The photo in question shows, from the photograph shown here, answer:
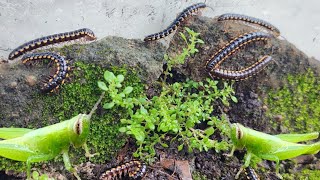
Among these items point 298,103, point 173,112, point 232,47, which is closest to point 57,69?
point 173,112

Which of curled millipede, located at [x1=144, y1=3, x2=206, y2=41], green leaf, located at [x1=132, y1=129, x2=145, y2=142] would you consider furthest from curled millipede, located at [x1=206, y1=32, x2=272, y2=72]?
green leaf, located at [x1=132, y1=129, x2=145, y2=142]

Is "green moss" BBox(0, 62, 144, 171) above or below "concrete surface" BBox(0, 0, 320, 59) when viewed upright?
below

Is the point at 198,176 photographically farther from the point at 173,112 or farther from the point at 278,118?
the point at 278,118

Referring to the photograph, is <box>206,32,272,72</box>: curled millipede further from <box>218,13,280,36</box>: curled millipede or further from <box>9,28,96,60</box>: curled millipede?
<box>9,28,96,60</box>: curled millipede

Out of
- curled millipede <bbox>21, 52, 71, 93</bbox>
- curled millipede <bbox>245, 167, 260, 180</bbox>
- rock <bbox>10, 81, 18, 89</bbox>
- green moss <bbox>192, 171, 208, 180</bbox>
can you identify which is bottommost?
green moss <bbox>192, 171, 208, 180</bbox>

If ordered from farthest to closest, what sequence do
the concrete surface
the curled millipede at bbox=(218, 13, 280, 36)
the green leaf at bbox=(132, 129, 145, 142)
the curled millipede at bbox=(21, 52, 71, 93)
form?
1. the curled millipede at bbox=(218, 13, 280, 36)
2. the concrete surface
3. the curled millipede at bbox=(21, 52, 71, 93)
4. the green leaf at bbox=(132, 129, 145, 142)

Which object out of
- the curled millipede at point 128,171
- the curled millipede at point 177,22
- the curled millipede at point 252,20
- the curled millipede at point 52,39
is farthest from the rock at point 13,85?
the curled millipede at point 252,20

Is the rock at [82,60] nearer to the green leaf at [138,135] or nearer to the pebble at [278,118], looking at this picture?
the green leaf at [138,135]
